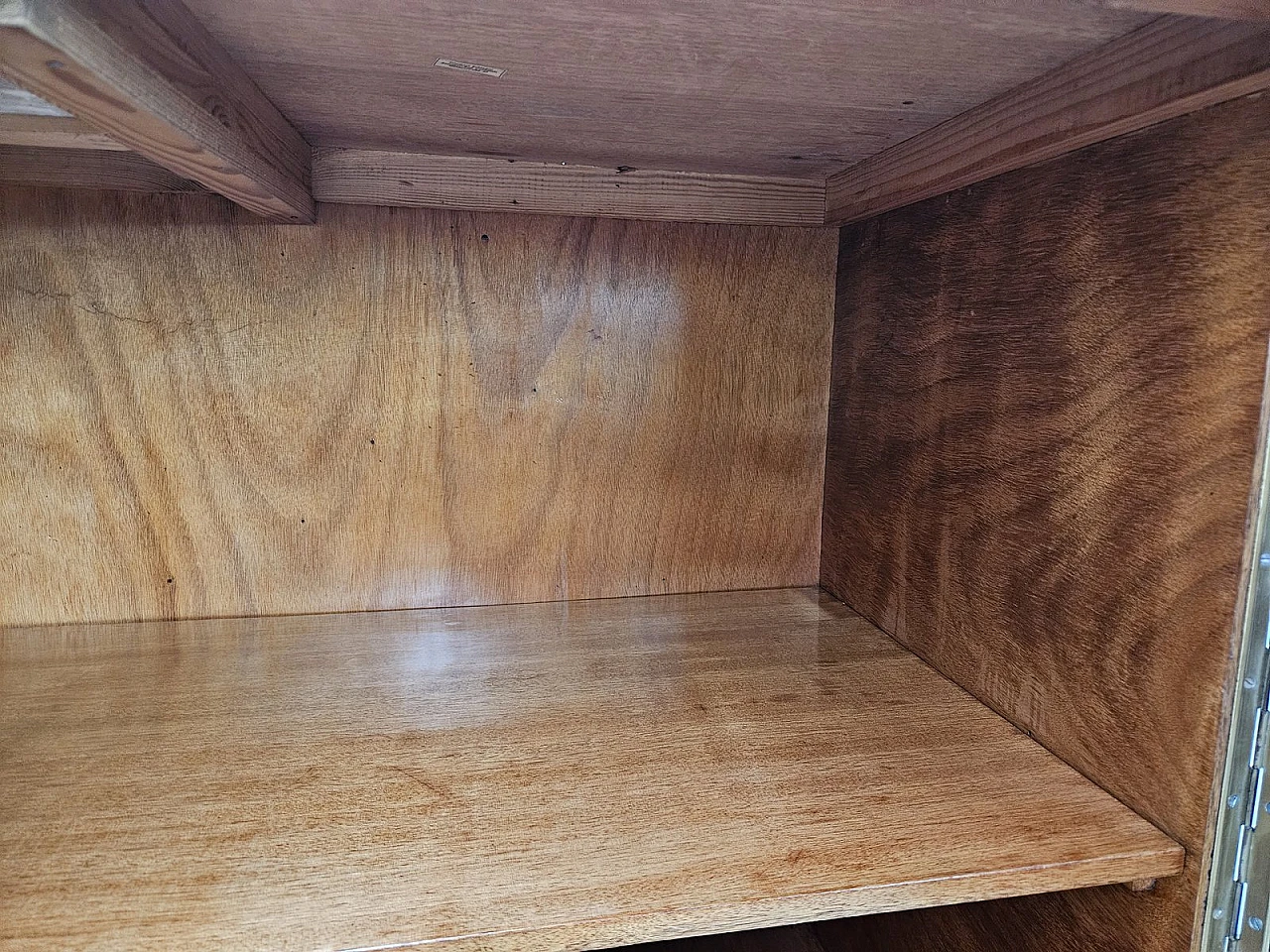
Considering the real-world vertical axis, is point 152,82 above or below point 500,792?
above

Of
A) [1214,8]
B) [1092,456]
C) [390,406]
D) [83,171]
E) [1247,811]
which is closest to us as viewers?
[1214,8]

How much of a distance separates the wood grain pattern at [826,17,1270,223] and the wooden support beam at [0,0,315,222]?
21.7 inches

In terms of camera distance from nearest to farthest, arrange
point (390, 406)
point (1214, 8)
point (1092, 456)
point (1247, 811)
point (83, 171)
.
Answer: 1. point (1214, 8)
2. point (1247, 811)
3. point (1092, 456)
4. point (83, 171)
5. point (390, 406)

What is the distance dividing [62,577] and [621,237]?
685 mm

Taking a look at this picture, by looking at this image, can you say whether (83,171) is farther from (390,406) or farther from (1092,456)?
(1092,456)

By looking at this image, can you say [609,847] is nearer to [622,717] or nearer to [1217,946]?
[622,717]

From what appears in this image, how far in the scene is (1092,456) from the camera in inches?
25.8

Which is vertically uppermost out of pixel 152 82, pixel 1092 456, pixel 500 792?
pixel 152 82

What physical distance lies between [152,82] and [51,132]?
0.29 m

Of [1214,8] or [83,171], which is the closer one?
[1214,8]

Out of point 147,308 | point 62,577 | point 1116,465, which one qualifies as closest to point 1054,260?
point 1116,465

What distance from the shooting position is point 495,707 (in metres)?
0.78

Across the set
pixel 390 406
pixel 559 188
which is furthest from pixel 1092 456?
pixel 390 406

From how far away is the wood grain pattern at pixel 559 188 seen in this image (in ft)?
3.00
